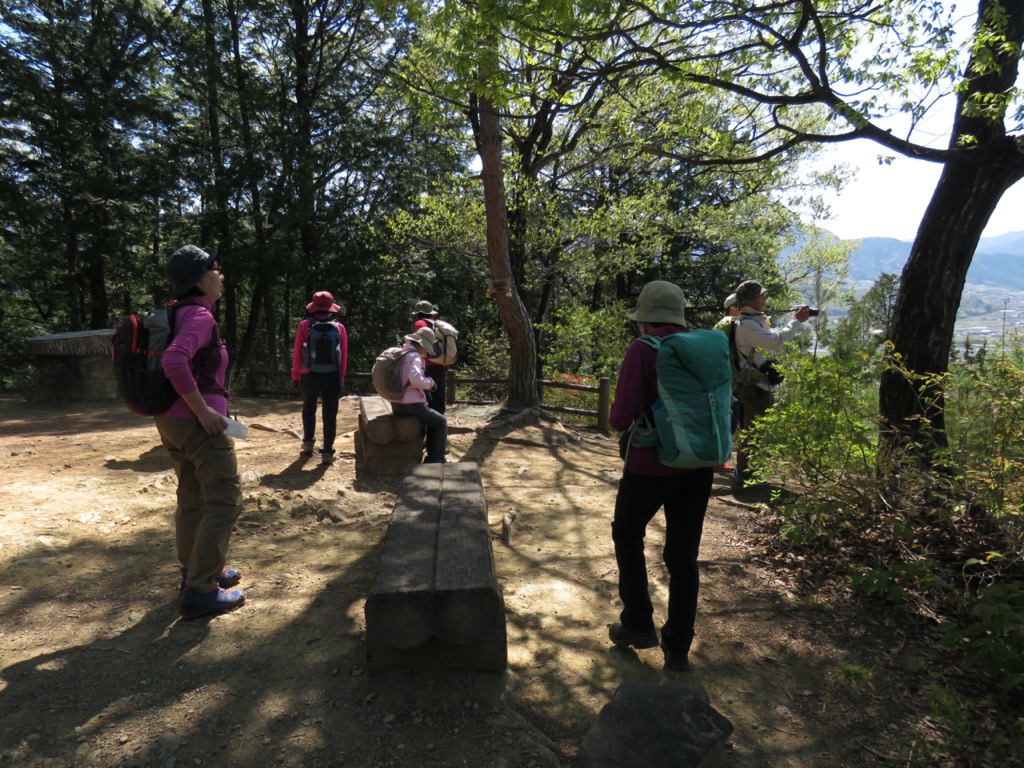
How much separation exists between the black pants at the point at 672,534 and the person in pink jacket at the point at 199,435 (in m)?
2.08

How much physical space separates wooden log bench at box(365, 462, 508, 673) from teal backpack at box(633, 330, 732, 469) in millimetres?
987

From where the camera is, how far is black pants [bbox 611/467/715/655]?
2787mm

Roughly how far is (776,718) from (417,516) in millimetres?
2036

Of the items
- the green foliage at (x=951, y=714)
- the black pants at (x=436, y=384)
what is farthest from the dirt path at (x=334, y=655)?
the black pants at (x=436, y=384)

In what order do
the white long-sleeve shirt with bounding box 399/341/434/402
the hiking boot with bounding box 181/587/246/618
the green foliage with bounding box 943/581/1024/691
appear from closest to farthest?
1. the green foliage with bounding box 943/581/1024/691
2. the hiking boot with bounding box 181/587/246/618
3. the white long-sleeve shirt with bounding box 399/341/434/402

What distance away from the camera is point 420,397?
19.2 ft

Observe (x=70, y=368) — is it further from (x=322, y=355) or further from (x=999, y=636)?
(x=999, y=636)

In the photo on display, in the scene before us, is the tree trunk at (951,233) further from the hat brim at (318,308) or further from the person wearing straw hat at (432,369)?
the hat brim at (318,308)

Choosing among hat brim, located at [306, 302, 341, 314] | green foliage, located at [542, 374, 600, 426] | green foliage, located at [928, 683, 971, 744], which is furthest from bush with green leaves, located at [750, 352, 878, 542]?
green foliage, located at [542, 374, 600, 426]

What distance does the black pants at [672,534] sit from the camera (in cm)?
279

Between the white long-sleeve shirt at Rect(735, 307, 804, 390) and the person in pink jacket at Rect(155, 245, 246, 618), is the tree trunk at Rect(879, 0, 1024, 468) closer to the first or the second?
the white long-sleeve shirt at Rect(735, 307, 804, 390)

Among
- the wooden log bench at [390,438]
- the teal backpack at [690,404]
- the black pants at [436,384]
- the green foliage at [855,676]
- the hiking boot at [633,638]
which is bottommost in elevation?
the green foliage at [855,676]

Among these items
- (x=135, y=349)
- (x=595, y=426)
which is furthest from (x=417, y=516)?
(x=595, y=426)

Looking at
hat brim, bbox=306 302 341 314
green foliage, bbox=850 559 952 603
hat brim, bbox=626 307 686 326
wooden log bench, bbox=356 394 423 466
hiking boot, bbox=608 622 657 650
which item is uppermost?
hat brim, bbox=306 302 341 314
